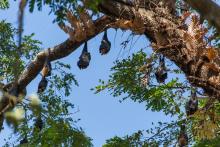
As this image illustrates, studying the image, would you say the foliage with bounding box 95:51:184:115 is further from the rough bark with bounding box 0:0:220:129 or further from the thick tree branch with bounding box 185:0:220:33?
the thick tree branch with bounding box 185:0:220:33

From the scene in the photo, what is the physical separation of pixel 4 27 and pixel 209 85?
24.1 feet

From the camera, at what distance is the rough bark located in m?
5.68

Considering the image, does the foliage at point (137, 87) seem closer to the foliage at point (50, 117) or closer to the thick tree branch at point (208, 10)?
the foliage at point (50, 117)

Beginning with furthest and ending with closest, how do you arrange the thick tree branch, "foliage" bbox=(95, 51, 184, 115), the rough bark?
1. "foliage" bbox=(95, 51, 184, 115)
2. the rough bark
3. the thick tree branch

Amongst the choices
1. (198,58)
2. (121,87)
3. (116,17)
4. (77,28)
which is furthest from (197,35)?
(121,87)

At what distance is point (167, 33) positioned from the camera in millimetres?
6055

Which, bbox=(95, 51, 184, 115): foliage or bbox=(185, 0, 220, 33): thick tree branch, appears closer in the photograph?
bbox=(185, 0, 220, 33): thick tree branch

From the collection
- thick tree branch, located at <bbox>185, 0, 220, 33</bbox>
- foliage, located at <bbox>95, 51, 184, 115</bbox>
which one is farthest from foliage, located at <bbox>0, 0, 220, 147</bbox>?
thick tree branch, located at <bbox>185, 0, 220, 33</bbox>

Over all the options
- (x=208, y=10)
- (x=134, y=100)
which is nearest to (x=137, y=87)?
(x=134, y=100)

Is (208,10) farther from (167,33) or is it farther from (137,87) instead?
(137,87)

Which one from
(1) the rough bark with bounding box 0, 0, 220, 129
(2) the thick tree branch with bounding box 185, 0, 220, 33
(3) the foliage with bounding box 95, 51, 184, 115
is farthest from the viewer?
(3) the foliage with bounding box 95, 51, 184, 115

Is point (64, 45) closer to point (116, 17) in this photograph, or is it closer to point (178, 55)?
point (116, 17)

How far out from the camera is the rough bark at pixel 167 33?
18.6 feet

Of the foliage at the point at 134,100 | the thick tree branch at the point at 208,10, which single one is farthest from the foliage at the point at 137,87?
the thick tree branch at the point at 208,10
